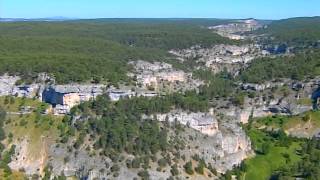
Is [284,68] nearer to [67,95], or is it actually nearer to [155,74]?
[155,74]

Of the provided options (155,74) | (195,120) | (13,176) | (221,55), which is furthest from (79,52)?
(13,176)

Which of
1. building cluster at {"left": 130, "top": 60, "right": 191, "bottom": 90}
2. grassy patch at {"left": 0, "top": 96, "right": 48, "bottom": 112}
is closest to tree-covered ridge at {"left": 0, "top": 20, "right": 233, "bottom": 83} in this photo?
building cluster at {"left": 130, "top": 60, "right": 191, "bottom": 90}

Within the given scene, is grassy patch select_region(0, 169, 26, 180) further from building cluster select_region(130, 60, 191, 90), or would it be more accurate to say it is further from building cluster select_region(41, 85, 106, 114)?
building cluster select_region(130, 60, 191, 90)

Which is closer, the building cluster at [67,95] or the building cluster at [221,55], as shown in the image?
the building cluster at [67,95]

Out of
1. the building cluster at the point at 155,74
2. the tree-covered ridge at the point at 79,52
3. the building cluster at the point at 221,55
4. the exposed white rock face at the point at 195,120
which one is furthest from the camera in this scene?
the building cluster at the point at 221,55

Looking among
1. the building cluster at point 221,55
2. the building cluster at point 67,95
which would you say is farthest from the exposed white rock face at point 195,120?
the building cluster at point 221,55

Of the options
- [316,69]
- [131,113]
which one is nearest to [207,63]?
[316,69]

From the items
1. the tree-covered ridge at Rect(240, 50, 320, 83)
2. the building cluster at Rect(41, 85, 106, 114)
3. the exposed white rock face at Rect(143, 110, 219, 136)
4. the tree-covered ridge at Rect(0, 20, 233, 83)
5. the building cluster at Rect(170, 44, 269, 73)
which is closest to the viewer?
the exposed white rock face at Rect(143, 110, 219, 136)

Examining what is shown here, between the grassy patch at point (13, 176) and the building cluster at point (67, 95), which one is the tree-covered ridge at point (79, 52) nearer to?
the building cluster at point (67, 95)

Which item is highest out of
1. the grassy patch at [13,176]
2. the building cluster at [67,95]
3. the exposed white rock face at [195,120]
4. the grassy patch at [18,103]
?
the building cluster at [67,95]
